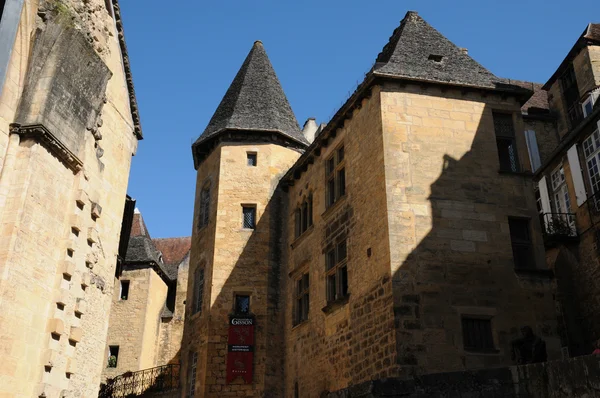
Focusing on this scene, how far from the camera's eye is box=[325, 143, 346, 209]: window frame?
15.5 meters

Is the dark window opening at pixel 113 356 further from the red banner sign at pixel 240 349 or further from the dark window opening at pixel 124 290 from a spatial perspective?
the red banner sign at pixel 240 349

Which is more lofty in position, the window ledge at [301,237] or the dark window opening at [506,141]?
the dark window opening at [506,141]

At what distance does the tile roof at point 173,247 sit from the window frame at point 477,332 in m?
22.1

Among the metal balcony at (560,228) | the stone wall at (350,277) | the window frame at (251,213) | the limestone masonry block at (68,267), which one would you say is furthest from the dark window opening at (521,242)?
the limestone masonry block at (68,267)

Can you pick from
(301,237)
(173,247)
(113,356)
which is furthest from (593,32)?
(173,247)

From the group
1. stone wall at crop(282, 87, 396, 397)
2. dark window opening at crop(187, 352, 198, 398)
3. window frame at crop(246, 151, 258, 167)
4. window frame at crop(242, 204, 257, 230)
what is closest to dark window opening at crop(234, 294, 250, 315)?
stone wall at crop(282, 87, 396, 397)

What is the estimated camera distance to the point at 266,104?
20.8 metres

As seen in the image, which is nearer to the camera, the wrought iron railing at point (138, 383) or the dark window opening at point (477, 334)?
the dark window opening at point (477, 334)

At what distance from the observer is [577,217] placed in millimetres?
18422

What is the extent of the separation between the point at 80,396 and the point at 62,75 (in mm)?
5114

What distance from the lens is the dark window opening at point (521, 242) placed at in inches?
522

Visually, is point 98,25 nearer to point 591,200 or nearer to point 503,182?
point 503,182

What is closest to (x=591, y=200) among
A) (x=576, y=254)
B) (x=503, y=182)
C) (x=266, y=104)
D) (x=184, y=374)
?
(x=576, y=254)

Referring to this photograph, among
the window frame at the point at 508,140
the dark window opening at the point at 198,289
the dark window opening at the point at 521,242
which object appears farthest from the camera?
the dark window opening at the point at 198,289
